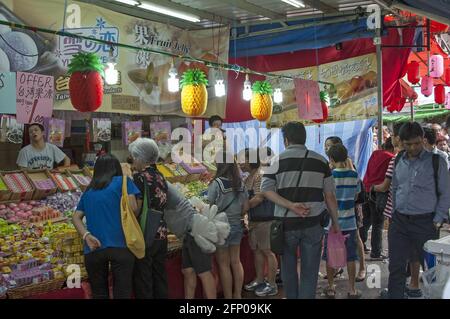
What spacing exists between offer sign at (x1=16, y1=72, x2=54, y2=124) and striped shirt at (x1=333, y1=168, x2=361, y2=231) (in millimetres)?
3187

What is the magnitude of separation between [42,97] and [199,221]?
197cm

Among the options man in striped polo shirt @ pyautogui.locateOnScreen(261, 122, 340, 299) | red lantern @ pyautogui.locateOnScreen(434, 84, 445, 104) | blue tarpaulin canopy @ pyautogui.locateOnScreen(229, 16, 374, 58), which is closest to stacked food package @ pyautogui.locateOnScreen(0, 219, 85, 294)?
man in striped polo shirt @ pyautogui.locateOnScreen(261, 122, 340, 299)

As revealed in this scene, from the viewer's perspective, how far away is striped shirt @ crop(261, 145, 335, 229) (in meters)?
4.30

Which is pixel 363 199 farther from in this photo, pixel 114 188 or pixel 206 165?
pixel 114 188

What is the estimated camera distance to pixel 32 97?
4.86 metres

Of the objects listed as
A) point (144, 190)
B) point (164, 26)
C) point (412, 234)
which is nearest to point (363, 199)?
point (412, 234)

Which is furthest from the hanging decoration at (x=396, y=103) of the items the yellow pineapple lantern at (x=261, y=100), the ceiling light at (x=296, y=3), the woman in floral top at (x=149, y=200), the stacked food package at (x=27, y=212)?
the stacked food package at (x=27, y=212)

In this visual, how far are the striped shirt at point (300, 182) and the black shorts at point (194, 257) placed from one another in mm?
927

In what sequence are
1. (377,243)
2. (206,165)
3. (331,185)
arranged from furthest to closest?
(206,165)
(377,243)
(331,185)

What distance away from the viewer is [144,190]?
13.6 feet

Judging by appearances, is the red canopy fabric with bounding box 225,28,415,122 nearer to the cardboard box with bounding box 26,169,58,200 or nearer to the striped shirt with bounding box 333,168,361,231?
the striped shirt with bounding box 333,168,361,231

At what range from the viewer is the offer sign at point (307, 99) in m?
7.89

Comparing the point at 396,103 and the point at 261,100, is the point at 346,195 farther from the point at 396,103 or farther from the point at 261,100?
the point at 396,103
